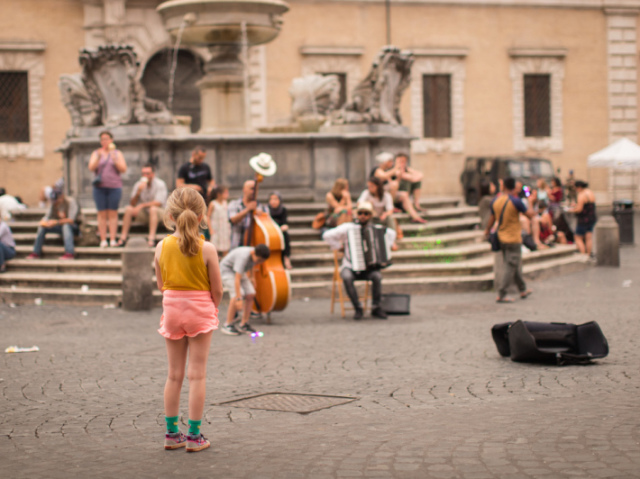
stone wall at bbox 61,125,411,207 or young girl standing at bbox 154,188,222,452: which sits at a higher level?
stone wall at bbox 61,125,411,207

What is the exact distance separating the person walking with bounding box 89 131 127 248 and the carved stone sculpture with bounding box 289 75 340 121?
16.5 feet

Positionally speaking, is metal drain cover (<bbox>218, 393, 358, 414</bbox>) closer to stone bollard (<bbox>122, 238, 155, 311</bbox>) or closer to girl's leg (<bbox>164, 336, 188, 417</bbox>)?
girl's leg (<bbox>164, 336, 188, 417</bbox>)

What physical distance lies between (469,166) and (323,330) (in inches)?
899

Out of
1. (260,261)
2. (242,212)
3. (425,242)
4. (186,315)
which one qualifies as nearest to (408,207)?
(425,242)

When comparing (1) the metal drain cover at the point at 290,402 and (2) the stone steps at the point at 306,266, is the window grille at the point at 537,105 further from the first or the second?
(1) the metal drain cover at the point at 290,402

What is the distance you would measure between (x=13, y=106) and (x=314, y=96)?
1377 cm

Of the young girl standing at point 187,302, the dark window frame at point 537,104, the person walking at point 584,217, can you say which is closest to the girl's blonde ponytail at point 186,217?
the young girl standing at point 187,302

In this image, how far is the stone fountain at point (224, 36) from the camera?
17.1 m

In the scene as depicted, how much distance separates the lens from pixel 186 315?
20.4 ft

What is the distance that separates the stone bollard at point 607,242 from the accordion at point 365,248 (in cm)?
735

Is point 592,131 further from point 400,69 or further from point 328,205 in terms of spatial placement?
point 328,205

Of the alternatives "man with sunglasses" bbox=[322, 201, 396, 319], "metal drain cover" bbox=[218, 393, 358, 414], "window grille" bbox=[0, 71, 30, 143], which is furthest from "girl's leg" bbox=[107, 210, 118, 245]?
"window grille" bbox=[0, 71, 30, 143]

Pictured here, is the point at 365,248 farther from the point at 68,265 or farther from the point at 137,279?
the point at 68,265

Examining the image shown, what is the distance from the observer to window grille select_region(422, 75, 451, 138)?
1330 inches
